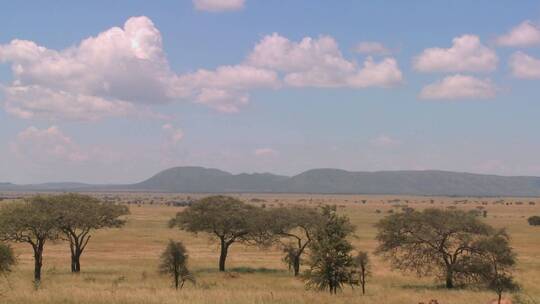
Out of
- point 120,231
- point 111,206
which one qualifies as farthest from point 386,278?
point 120,231

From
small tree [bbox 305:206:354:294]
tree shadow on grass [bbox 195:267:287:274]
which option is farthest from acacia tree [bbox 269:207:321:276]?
small tree [bbox 305:206:354:294]

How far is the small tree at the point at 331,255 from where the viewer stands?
131 ft

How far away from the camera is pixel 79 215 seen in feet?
178

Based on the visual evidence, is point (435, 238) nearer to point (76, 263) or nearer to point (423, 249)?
point (423, 249)

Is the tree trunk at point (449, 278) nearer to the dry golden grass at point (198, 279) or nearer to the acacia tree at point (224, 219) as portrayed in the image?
the dry golden grass at point (198, 279)

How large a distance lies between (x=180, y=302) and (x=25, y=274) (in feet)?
94.4

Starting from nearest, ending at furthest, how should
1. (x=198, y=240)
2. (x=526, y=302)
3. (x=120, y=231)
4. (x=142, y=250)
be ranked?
1. (x=526, y=302)
2. (x=142, y=250)
3. (x=198, y=240)
4. (x=120, y=231)

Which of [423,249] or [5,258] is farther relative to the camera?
[423,249]

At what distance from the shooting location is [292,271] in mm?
57594

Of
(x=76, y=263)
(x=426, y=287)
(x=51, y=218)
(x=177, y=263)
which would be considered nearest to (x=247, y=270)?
(x=76, y=263)

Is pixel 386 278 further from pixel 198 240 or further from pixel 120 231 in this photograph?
pixel 120 231

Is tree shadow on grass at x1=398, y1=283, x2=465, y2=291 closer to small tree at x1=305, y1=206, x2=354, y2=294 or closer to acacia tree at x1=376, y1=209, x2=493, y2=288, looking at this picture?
acacia tree at x1=376, y1=209, x2=493, y2=288

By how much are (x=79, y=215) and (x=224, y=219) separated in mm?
13335

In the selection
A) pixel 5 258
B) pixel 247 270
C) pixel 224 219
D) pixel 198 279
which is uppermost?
pixel 224 219
